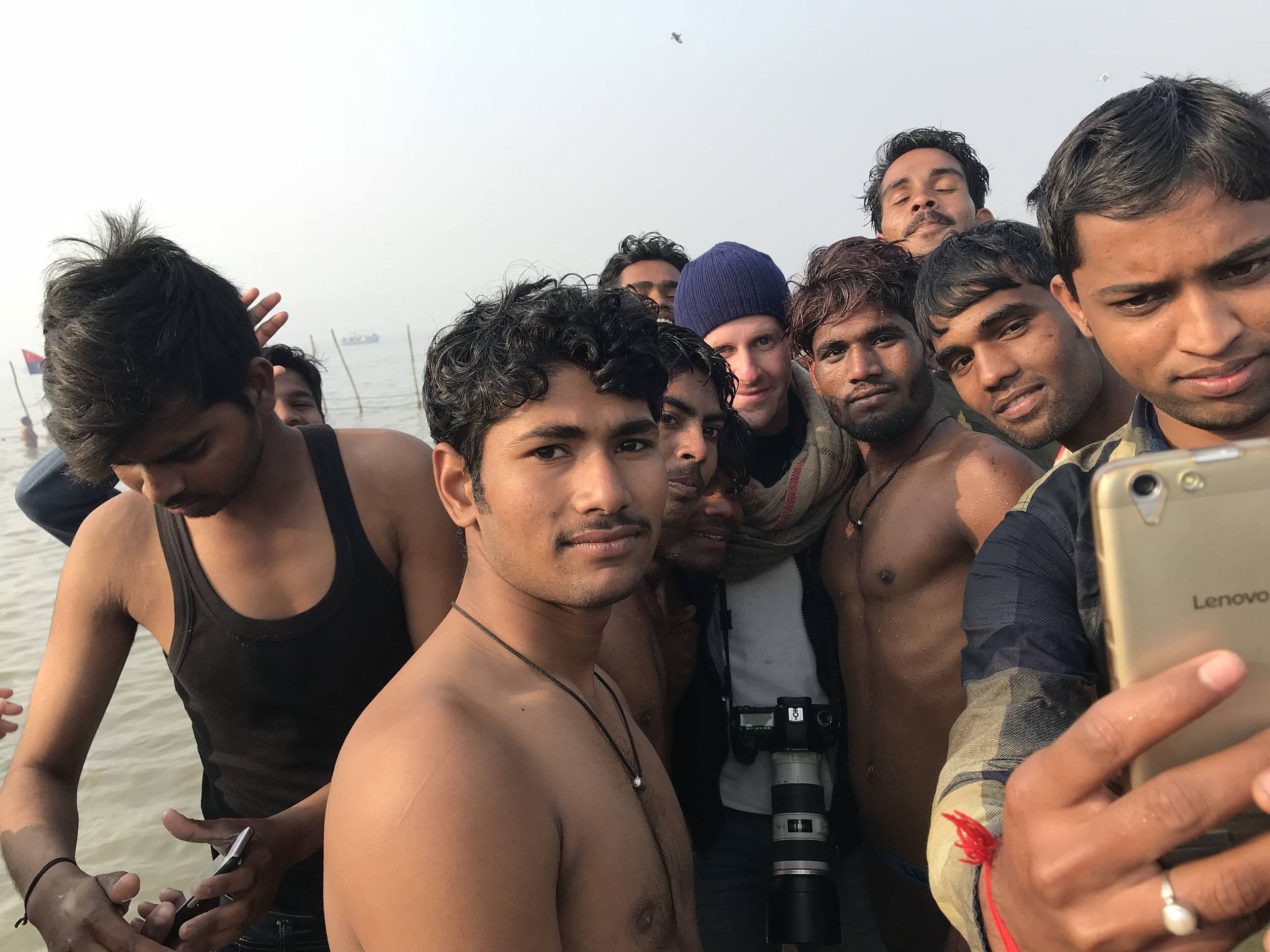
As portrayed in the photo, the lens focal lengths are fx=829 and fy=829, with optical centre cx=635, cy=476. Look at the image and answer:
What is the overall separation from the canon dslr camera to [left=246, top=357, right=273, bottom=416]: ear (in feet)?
6.19

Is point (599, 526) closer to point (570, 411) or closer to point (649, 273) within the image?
point (570, 411)

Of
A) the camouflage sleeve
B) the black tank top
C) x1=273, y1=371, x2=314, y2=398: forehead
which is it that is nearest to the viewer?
the camouflage sleeve

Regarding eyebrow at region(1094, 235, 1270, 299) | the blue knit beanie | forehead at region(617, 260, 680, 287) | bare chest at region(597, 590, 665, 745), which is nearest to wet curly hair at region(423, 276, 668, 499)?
bare chest at region(597, 590, 665, 745)

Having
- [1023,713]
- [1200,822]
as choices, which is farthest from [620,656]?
[1200,822]

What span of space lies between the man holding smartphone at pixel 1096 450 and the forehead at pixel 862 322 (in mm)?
1417

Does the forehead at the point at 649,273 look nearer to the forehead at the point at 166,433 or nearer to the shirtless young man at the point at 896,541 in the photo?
the shirtless young man at the point at 896,541

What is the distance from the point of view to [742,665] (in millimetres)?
3135

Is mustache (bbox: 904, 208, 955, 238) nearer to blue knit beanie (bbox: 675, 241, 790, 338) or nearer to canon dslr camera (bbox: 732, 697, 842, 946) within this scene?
blue knit beanie (bbox: 675, 241, 790, 338)

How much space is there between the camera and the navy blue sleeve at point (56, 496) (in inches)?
135

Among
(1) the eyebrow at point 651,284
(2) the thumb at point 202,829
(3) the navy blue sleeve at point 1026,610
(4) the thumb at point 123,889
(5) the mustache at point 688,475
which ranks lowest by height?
(4) the thumb at point 123,889

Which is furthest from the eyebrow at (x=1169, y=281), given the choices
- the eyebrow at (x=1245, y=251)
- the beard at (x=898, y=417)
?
the beard at (x=898, y=417)

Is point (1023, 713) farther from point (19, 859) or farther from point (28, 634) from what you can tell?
point (28, 634)

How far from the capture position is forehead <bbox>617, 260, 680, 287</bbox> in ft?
18.1

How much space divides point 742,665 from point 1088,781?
2.28 metres
